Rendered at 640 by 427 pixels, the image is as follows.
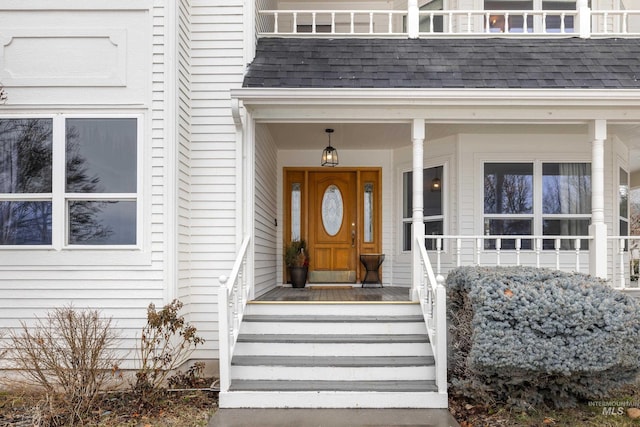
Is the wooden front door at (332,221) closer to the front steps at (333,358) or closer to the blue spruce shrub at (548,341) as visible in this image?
the front steps at (333,358)

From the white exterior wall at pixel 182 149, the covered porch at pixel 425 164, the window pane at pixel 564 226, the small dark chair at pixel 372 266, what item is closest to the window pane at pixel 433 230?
the covered porch at pixel 425 164

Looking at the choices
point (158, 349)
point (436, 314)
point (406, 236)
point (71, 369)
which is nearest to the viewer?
point (71, 369)

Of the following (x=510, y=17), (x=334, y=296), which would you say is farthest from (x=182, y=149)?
(x=510, y=17)

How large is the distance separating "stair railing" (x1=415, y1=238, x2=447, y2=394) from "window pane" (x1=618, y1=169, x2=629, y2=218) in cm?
456

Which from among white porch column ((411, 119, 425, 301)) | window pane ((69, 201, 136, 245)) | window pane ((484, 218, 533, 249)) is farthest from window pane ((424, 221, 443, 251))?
window pane ((69, 201, 136, 245))

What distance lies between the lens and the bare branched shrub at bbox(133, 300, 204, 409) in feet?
14.0

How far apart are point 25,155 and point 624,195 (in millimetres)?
8704

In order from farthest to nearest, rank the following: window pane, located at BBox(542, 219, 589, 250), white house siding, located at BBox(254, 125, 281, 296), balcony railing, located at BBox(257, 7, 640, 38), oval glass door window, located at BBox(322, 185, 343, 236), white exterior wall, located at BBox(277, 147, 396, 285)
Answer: oval glass door window, located at BBox(322, 185, 343, 236)
white exterior wall, located at BBox(277, 147, 396, 285)
window pane, located at BBox(542, 219, 589, 250)
balcony railing, located at BBox(257, 7, 640, 38)
white house siding, located at BBox(254, 125, 281, 296)

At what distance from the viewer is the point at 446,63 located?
5.72m

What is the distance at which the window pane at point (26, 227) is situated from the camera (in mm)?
4766

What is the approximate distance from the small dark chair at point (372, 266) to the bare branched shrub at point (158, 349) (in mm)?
3468

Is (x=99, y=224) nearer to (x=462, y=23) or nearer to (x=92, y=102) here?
(x=92, y=102)

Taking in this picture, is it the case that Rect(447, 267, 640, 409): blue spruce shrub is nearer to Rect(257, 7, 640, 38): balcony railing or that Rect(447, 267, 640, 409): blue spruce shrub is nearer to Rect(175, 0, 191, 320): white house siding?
Rect(175, 0, 191, 320): white house siding

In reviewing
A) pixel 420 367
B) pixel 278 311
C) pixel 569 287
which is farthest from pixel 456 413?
pixel 278 311
